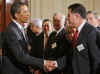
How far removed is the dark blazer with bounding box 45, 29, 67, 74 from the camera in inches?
154

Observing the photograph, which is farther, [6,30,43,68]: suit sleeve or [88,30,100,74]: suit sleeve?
Result: [6,30,43,68]: suit sleeve

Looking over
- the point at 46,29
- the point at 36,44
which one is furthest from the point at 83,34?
the point at 36,44

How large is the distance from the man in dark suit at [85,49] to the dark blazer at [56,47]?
2.34 ft

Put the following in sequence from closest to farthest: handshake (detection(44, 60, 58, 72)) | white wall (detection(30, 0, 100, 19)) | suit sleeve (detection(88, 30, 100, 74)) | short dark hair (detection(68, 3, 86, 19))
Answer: suit sleeve (detection(88, 30, 100, 74)), short dark hair (detection(68, 3, 86, 19)), handshake (detection(44, 60, 58, 72)), white wall (detection(30, 0, 100, 19))

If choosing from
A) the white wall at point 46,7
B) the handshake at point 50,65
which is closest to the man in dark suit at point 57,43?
the handshake at point 50,65

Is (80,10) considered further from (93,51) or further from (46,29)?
(46,29)

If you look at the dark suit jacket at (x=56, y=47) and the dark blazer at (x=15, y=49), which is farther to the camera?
the dark suit jacket at (x=56, y=47)

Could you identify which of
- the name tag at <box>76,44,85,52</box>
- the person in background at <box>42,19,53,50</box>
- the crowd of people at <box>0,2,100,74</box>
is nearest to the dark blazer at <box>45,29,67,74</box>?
the crowd of people at <box>0,2,100,74</box>

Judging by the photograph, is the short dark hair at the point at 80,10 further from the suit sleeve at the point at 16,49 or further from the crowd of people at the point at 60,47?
the suit sleeve at the point at 16,49

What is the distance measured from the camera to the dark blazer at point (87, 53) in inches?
117

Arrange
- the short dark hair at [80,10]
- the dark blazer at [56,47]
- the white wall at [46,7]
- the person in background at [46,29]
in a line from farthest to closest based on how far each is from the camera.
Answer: the white wall at [46,7]
the person in background at [46,29]
the dark blazer at [56,47]
the short dark hair at [80,10]

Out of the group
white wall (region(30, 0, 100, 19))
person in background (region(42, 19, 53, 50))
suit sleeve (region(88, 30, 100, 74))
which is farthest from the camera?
white wall (region(30, 0, 100, 19))

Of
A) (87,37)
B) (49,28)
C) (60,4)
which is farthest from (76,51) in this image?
(60,4)

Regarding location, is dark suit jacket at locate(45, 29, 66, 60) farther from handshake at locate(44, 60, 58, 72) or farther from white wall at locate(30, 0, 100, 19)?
white wall at locate(30, 0, 100, 19)
